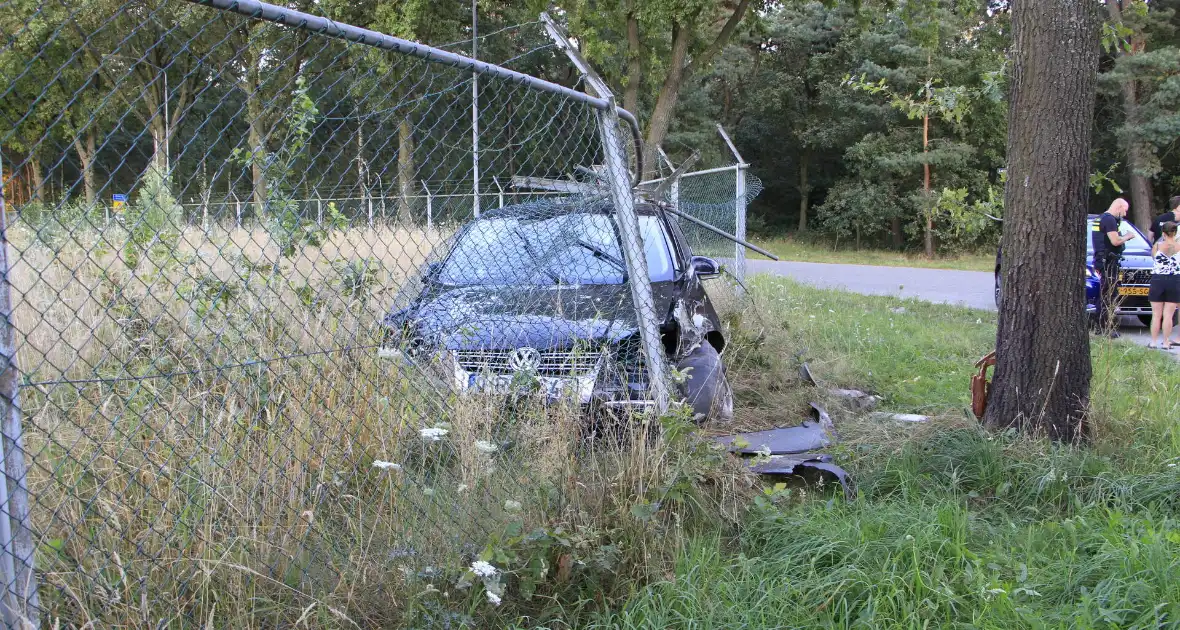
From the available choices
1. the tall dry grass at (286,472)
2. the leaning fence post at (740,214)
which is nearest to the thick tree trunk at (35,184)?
the tall dry grass at (286,472)

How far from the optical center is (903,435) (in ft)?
14.1

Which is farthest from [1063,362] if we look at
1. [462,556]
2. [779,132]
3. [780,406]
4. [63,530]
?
[779,132]

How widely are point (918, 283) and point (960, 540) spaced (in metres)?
13.1

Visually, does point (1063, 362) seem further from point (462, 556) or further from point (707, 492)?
point (462, 556)

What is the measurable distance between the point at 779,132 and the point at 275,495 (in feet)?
113

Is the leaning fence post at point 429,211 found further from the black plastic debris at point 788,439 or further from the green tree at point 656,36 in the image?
the green tree at point 656,36

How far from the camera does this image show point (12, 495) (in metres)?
2.02

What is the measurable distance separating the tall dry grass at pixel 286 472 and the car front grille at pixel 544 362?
0.93ft

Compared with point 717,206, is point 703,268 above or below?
below

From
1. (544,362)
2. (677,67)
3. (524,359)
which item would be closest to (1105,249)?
(544,362)

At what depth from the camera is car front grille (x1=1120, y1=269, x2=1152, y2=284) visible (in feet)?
29.1

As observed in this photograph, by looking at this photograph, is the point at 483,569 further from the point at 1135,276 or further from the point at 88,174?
the point at 1135,276

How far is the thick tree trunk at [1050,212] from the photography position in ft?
12.9

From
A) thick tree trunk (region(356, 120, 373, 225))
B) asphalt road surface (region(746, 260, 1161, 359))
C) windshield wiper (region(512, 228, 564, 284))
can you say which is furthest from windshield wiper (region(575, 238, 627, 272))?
asphalt road surface (region(746, 260, 1161, 359))
